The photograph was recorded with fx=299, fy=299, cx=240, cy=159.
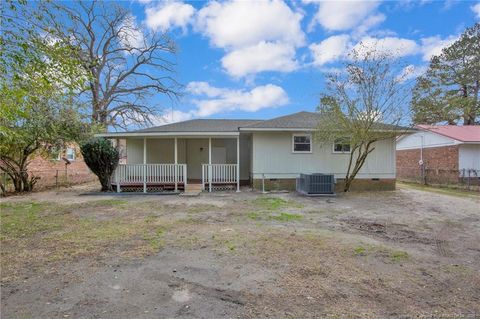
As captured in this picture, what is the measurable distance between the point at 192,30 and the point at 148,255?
12912 mm

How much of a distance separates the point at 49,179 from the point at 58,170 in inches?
29.9

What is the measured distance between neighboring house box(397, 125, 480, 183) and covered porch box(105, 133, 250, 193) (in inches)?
359

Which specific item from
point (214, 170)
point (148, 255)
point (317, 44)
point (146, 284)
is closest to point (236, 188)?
point (214, 170)

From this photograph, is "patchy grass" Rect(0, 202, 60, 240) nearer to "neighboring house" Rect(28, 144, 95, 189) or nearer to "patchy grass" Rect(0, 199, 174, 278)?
"patchy grass" Rect(0, 199, 174, 278)

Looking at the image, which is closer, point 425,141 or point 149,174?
point 149,174

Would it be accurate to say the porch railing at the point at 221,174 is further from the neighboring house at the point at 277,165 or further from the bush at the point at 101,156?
the bush at the point at 101,156

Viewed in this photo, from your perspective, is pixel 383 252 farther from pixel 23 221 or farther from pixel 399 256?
pixel 23 221

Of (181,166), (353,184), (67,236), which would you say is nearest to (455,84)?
(353,184)

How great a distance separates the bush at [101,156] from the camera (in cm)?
1204

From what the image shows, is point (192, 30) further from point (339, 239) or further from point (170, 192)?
point (339, 239)

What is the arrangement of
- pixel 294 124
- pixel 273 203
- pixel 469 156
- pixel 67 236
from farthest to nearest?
pixel 469 156, pixel 294 124, pixel 273 203, pixel 67 236

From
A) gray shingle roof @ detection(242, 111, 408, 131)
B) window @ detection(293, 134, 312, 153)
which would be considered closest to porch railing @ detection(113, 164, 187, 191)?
gray shingle roof @ detection(242, 111, 408, 131)

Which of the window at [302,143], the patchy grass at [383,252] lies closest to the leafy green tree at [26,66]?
the patchy grass at [383,252]

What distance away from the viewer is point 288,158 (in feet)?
43.2
